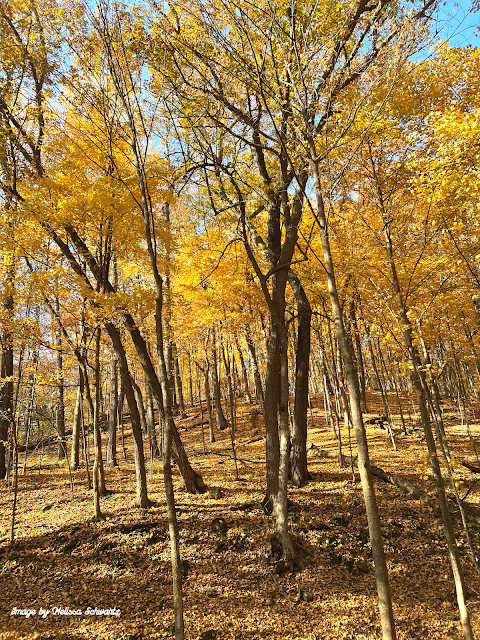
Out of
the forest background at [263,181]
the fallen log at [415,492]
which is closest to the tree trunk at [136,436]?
the forest background at [263,181]

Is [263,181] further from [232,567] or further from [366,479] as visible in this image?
[232,567]

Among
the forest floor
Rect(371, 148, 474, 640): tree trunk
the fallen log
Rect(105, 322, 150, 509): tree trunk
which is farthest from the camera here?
Rect(105, 322, 150, 509): tree trunk

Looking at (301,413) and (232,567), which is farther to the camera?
(301,413)

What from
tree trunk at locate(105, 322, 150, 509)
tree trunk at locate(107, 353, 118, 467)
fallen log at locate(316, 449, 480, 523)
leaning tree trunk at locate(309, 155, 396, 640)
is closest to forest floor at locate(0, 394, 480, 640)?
fallen log at locate(316, 449, 480, 523)

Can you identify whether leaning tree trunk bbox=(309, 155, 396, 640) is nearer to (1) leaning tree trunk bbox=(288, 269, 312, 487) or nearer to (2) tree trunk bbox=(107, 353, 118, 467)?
(1) leaning tree trunk bbox=(288, 269, 312, 487)

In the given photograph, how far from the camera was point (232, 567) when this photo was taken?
5.13m

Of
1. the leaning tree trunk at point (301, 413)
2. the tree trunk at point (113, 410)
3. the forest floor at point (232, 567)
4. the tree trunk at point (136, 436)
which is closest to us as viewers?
the forest floor at point (232, 567)

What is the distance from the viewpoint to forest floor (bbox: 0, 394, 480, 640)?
410cm

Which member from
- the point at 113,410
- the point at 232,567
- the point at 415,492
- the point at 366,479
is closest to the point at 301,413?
the point at 415,492

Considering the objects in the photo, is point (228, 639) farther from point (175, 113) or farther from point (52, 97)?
point (52, 97)

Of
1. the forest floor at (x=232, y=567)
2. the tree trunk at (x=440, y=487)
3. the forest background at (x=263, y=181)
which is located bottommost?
the forest floor at (x=232, y=567)

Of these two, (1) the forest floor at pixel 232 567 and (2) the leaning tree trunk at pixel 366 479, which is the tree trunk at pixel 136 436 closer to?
(1) the forest floor at pixel 232 567

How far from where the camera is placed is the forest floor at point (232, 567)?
4.10 metres

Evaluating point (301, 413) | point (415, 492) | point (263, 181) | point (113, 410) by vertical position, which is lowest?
point (415, 492)
